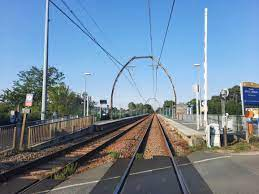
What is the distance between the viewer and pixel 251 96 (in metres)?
17.5

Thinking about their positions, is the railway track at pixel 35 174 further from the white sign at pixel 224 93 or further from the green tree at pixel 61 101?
the green tree at pixel 61 101

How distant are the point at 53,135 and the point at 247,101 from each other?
1149 cm

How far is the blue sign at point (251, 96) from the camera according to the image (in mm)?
17234

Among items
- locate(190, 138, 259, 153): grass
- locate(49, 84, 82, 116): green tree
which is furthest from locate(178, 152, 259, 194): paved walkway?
locate(49, 84, 82, 116): green tree

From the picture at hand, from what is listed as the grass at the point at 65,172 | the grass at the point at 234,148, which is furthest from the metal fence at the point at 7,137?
the grass at the point at 234,148

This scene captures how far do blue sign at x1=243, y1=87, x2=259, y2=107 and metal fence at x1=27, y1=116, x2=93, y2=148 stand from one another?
1107 centimetres

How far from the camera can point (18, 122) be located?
16.9 m

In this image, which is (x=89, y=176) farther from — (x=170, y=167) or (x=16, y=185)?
(x=170, y=167)

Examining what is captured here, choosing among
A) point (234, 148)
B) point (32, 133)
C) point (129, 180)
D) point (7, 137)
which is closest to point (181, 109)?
point (234, 148)

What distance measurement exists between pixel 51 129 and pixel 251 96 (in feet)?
38.2

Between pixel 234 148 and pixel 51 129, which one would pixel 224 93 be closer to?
pixel 234 148

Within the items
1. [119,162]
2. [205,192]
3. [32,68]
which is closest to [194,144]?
[119,162]

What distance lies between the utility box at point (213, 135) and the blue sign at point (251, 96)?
2519 millimetres

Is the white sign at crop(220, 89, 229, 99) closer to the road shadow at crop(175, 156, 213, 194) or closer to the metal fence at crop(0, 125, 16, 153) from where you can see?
the road shadow at crop(175, 156, 213, 194)
